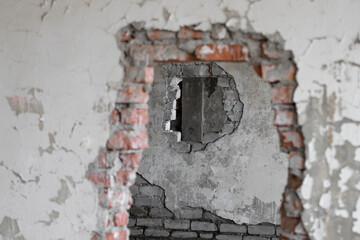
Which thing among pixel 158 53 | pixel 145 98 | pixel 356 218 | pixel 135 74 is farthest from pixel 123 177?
pixel 356 218

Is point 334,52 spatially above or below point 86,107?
above

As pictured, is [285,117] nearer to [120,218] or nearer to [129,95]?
[129,95]

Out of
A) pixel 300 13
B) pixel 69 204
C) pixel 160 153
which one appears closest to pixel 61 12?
pixel 69 204

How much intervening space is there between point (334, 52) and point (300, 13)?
27 centimetres

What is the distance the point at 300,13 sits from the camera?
254 cm

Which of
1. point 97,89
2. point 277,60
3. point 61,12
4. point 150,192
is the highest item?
point 61,12

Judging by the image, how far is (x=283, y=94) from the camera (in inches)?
101

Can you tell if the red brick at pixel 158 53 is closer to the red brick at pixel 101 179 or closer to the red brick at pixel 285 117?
the red brick at pixel 285 117

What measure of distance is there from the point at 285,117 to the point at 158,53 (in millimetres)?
758

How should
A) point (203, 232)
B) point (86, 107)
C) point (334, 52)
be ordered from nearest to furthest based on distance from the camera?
point (334, 52)
point (86, 107)
point (203, 232)

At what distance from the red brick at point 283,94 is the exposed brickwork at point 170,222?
266cm

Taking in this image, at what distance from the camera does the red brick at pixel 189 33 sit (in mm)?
2613

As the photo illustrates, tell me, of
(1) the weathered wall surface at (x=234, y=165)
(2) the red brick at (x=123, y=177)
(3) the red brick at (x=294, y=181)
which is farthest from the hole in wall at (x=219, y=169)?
(2) the red brick at (x=123, y=177)

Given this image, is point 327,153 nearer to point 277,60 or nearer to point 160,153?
point 277,60
